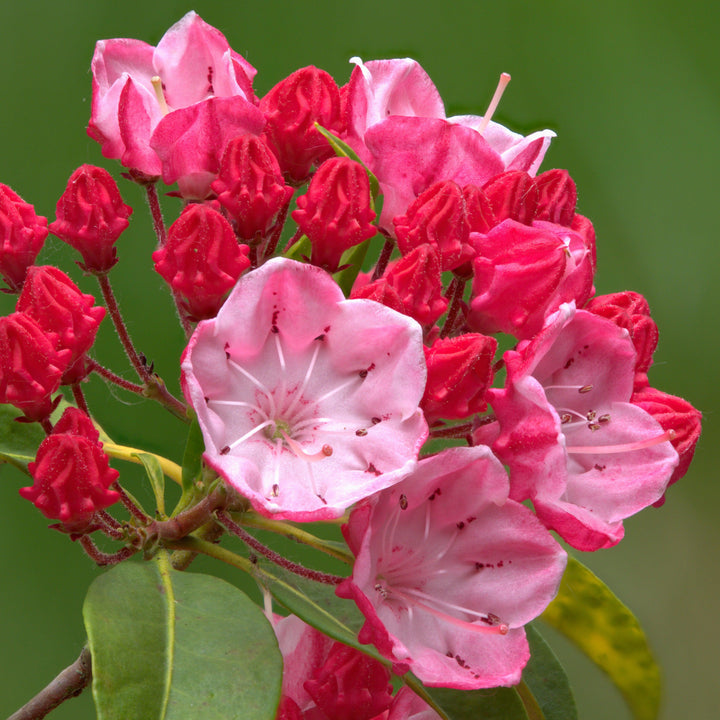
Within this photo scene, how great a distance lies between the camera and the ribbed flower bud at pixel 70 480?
3.72 ft

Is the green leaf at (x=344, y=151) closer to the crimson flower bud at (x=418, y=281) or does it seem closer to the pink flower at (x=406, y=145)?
the pink flower at (x=406, y=145)

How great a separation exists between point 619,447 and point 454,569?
24 centimetres

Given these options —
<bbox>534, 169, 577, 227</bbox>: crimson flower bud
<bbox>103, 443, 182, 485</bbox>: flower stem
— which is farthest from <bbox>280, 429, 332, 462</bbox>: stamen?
<bbox>534, 169, 577, 227</bbox>: crimson flower bud

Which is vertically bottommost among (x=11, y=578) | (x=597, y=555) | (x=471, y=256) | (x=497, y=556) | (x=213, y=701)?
(x=11, y=578)

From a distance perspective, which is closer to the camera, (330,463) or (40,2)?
(330,463)

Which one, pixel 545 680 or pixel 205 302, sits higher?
pixel 205 302

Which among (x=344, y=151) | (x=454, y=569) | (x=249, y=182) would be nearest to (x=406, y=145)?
(x=344, y=151)

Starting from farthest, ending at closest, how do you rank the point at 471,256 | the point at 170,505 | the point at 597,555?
the point at 597,555
the point at 170,505
the point at 471,256

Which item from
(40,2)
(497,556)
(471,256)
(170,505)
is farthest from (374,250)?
(497,556)

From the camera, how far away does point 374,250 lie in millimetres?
2607

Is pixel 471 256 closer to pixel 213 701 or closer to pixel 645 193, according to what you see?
pixel 213 701

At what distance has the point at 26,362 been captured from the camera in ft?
3.84

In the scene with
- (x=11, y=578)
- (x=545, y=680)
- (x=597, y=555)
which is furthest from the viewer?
(x=597, y=555)

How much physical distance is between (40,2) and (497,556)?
196 cm
